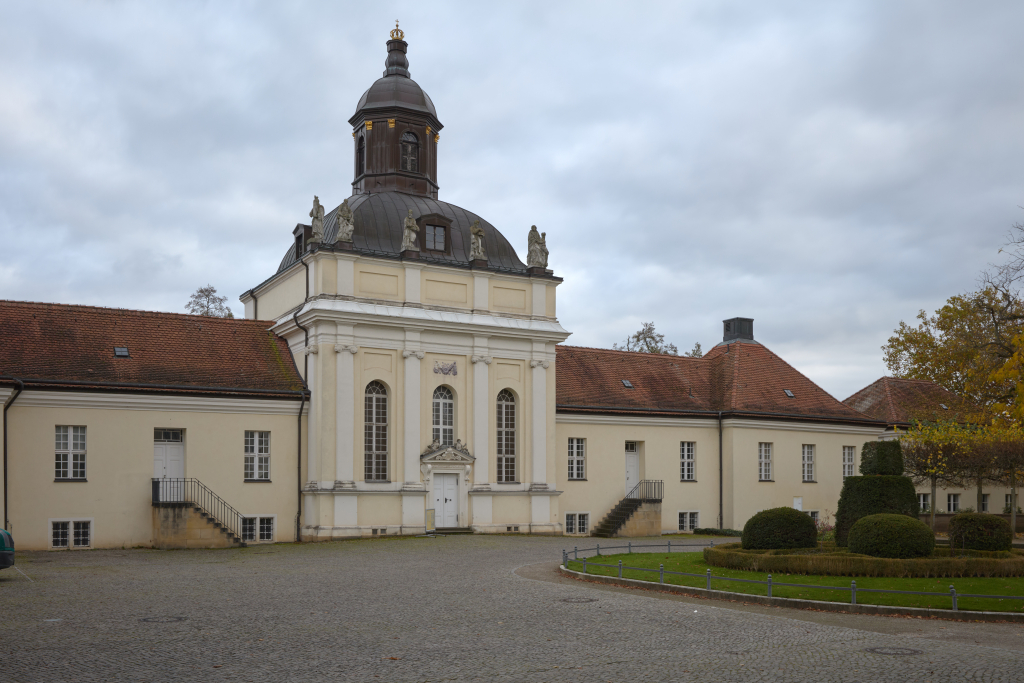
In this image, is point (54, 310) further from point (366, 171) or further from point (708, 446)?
point (708, 446)

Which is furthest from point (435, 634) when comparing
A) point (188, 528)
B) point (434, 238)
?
point (434, 238)

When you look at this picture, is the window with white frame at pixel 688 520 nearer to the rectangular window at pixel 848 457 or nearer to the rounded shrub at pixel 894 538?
the rectangular window at pixel 848 457

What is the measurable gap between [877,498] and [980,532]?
2.39 m

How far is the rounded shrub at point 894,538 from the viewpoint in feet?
67.5

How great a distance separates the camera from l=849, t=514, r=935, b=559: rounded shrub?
20.6 m

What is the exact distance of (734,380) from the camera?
43812 millimetres

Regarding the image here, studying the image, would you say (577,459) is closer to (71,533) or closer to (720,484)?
(720,484)

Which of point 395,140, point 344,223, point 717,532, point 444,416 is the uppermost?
point 395,140

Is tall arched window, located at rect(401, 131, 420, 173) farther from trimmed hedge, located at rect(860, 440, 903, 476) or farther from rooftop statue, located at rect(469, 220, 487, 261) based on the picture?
trimmed hedge, located at rect(860, 440, 903, 476)

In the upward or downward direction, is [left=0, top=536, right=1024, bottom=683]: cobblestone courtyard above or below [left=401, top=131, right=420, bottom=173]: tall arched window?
below

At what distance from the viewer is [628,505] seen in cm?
3912

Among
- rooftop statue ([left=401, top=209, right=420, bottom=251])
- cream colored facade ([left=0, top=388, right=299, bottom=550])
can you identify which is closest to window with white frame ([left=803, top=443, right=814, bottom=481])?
rooftop statue ([left=401, top=209, right=420, bottom=251])

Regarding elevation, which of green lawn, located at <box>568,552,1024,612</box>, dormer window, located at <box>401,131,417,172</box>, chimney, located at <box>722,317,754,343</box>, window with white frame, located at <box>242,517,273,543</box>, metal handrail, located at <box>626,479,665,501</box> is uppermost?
dormer window, located at <box>401,131,417,172</box>

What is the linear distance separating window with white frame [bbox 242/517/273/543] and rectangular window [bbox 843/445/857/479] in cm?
2669
